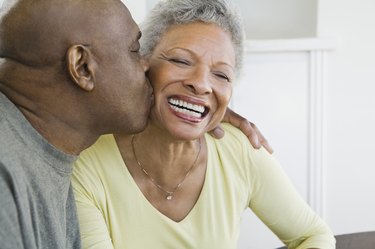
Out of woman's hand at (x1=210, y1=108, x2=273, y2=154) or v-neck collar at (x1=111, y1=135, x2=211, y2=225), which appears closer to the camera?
v-neck collar at (x1=111, y1=135, x2=211, y2=225)

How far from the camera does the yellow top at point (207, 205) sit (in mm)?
1396

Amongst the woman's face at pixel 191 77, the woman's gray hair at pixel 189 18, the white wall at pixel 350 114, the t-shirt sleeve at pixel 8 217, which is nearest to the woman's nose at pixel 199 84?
the woman's face at pixel 191 77

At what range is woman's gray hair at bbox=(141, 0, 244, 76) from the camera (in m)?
1.41

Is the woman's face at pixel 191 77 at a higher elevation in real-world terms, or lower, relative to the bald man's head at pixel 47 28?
lower

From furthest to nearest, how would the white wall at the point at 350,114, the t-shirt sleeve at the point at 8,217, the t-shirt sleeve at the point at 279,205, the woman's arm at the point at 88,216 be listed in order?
the white wall at the point at 350,114, the t-shirt sleeve at the point at 279,205, the woman's arm at the point at 88,216, the t-shirt sleeve at the point at 8,217

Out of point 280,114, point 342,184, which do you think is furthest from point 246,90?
point 342,184

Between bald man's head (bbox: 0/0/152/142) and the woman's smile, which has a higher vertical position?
bald man's head (bbox: 0/0/152/142)

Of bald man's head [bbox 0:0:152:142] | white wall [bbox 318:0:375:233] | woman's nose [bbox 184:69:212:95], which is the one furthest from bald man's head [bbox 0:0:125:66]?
white wall [bbox 318:0:375:233]

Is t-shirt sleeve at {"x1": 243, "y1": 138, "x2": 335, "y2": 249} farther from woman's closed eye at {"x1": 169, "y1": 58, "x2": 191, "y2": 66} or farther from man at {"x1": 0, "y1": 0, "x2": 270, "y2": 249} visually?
man at {"x1": 0, "y1": 0, "x2": 270, "y2": 249}

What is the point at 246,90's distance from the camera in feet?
8.95

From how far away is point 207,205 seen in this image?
1.49 meters

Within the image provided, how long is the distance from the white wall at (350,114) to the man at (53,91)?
5.98 feet

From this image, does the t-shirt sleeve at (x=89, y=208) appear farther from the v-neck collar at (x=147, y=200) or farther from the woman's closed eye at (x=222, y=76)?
the woman's closed eye at (x=222, y=76)

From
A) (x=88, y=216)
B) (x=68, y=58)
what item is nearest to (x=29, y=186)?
(x=68, y=58)
